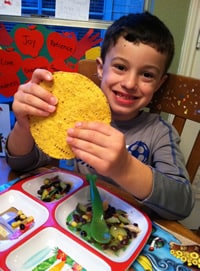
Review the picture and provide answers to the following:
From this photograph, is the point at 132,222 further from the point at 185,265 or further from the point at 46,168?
the point at 46,168

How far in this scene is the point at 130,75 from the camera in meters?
0.82

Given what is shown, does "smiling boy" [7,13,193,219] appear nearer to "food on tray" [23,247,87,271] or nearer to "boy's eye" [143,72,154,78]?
"boy's eye" [143,72,154,78]

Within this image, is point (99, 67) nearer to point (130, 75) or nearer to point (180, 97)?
point (130, 75)

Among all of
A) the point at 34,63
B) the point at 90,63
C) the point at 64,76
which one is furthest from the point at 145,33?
the point at 34,63

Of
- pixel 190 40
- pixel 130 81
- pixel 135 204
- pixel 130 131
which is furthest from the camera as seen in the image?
pixel 190 40

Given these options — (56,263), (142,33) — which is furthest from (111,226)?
(142,33)

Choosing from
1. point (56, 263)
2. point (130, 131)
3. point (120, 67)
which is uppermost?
point (120, 67)

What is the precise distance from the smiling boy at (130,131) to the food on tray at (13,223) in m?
0.17

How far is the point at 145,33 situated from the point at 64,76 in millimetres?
385

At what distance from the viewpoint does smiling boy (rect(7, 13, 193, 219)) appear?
543 millimetres

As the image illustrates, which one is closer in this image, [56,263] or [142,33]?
[56,263]

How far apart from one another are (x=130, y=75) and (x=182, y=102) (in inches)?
8.6

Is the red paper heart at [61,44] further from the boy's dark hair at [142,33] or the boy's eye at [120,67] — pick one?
the boy's eye at [120,67]

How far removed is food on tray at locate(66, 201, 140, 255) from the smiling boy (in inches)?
2.7
